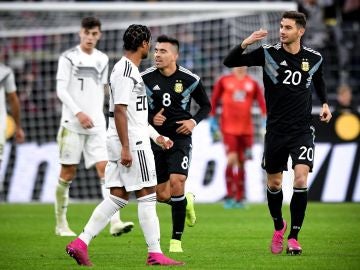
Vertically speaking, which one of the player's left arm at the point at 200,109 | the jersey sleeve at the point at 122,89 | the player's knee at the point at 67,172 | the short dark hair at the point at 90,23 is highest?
the short dark hair at the point at 90,23

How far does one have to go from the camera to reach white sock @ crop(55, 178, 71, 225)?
12.8m

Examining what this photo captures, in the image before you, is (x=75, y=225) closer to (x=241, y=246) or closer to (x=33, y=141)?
(x=241, y=246)

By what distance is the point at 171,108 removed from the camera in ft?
36.3

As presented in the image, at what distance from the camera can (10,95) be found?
12.7 meters

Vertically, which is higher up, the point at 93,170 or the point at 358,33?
the point at 358,33

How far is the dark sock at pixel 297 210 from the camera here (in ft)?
33.9

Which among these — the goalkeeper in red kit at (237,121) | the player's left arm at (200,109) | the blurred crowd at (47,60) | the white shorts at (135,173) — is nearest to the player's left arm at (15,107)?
the player's left arm at (200,109)

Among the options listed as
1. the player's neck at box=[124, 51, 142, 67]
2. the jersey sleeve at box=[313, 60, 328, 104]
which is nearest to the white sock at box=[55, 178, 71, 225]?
the jersey sleeve at box=[313, 60, 328, 104]

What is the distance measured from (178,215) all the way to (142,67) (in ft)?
34.1

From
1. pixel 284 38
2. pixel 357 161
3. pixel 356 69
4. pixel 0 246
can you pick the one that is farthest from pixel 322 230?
pixel 356 69

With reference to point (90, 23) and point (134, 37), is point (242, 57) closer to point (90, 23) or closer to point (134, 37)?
point (134, 37)

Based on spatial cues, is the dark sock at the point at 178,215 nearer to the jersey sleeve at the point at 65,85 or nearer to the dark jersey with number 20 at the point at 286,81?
the dark jersey with number 20 at the point at 286,81

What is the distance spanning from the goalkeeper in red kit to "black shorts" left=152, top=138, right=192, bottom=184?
691cm

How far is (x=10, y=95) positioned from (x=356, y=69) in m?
12.1
